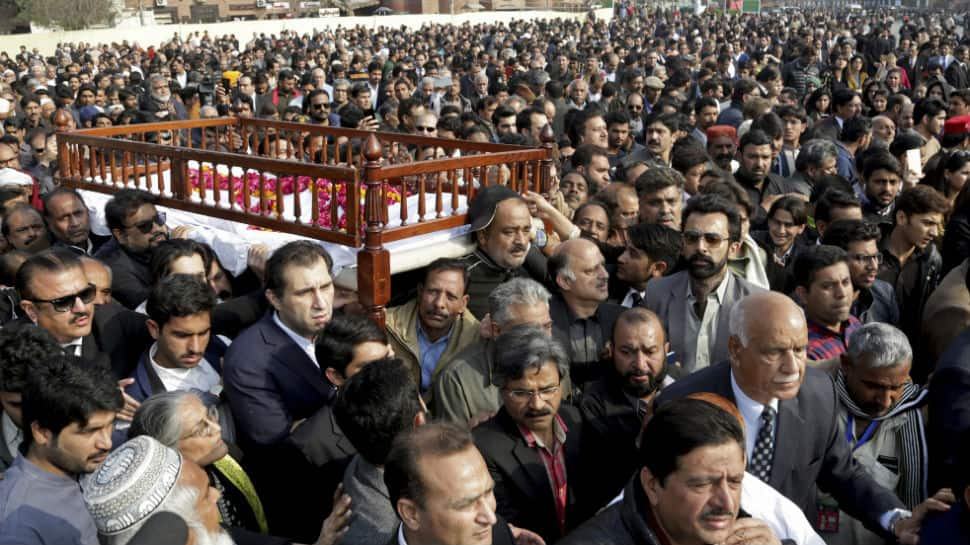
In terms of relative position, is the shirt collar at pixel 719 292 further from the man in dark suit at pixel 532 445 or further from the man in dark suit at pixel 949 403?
the man in dark suit at pixel 532 445

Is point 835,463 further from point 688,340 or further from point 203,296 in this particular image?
point 203,296

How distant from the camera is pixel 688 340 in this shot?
3713 mm

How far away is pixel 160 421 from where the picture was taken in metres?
2.54

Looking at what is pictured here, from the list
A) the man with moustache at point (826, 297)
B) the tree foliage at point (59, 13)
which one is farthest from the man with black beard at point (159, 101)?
the tree foliage at point (59, 13)

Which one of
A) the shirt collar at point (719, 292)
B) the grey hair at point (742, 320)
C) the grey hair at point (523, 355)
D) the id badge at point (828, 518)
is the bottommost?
the id badge at point (828, 518)

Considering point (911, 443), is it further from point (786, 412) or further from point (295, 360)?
point (295, 360)

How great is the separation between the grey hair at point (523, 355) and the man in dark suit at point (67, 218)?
3.12 meters

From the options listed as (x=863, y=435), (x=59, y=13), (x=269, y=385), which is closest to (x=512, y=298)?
(x=269, y=385)

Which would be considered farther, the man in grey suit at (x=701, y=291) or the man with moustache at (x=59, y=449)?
the man in grey suit at (x=701, y=291)

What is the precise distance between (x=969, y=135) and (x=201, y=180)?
228 inches

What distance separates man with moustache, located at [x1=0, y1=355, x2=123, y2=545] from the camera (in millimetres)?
2359

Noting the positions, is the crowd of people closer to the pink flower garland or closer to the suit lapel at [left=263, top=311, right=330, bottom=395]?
the suit lapel at [left=263, top=311, right=330, bottom=395]

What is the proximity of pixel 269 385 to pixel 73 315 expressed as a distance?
35.1 inches

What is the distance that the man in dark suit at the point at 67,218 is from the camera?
4941mm
